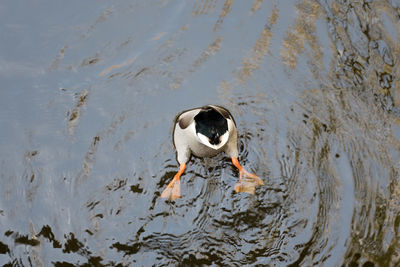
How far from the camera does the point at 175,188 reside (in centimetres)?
517

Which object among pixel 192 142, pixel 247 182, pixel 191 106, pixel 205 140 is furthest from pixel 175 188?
pixel 191 106

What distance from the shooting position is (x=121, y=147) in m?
5.45

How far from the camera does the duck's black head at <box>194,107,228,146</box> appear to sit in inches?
→ 191

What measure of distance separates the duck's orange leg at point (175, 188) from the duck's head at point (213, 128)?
1.90 feet

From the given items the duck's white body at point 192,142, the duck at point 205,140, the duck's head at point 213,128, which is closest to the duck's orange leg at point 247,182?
the duck at point 205,140

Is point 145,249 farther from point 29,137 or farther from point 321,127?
point 321,127

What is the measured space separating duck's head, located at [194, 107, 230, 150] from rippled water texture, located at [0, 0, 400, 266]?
22.2 inches

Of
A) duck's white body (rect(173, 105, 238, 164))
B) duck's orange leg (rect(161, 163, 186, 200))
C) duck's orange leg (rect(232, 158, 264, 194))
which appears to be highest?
duck's white body (rect(173, 105, 238, 164))

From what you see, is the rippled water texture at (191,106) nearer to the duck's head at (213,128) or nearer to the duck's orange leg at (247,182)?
the duck's orange leg at (247,182)

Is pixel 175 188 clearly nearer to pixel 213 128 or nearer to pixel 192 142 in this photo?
pixel 192 142

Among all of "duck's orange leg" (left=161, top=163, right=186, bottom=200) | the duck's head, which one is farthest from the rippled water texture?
the duck's head

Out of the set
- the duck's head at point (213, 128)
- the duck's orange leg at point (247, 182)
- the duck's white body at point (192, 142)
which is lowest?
the duck's orange leg at point (247, 182)

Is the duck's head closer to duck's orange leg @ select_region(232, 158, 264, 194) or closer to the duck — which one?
the duck

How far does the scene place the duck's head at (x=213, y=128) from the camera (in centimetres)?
484
